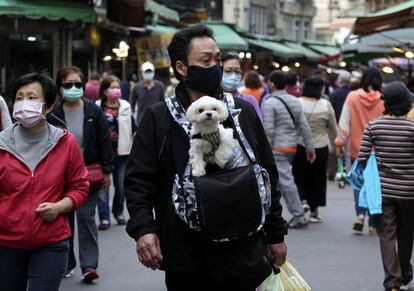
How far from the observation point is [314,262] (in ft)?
29.2

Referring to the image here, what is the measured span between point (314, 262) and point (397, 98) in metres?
2.32

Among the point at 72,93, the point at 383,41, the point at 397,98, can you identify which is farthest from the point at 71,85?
the point at 383,41

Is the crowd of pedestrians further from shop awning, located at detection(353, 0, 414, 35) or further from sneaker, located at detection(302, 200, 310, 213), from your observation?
shop awning, located at detection(353, 0, 414, 35)

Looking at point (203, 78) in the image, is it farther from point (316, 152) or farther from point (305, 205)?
point (305, 205)

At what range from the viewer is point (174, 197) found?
3977 mm

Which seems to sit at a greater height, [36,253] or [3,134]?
[3,134]

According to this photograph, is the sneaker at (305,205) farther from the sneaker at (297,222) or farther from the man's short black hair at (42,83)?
the man's short black hair at (42,83)

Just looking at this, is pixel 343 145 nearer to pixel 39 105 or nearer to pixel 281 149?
pixel 281 149

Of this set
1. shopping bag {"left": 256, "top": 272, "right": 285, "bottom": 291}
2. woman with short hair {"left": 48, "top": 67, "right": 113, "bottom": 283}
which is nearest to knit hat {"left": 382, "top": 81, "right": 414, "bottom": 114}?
woman with short hair {"left": 48, "top": 67, "right": 113, "bottom": 283}

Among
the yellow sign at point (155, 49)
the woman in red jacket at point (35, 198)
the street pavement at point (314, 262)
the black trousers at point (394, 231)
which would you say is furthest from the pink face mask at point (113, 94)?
the yellow sign at point (155, 49)

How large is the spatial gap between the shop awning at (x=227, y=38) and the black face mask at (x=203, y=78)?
2279 centimetres

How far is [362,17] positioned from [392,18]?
1.56 feet

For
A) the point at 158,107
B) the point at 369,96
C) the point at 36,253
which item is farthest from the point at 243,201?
the point at 369,96

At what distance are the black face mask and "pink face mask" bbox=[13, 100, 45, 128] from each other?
4.11 ft
